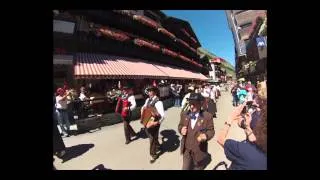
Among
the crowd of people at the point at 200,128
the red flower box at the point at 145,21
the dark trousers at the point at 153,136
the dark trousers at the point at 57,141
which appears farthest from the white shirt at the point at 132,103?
the red flower box at the point at 145,21

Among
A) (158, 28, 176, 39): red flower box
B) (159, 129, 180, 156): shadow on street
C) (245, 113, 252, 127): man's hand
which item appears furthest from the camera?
(158, 28, 176, 39): red flower box

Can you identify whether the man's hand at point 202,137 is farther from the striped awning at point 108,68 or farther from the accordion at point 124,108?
the striped awning at point 108,68

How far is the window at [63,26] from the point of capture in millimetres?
6359

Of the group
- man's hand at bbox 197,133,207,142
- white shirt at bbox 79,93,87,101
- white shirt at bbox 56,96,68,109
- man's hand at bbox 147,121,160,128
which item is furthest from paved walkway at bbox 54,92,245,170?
man's hand at bbox 197,133,207,142

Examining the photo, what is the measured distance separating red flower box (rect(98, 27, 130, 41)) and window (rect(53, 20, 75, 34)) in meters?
3.50

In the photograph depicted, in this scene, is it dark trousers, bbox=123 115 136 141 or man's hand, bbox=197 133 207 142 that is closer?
man's hand, bbox=197 133 207 142

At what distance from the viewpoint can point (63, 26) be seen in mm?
6668

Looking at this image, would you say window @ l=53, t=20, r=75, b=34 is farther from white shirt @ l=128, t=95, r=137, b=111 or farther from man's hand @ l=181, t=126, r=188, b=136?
man's hand @ l=181, t=126, r=188, b=136

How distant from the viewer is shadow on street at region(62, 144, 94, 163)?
238 inches

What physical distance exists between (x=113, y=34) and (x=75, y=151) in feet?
22.0

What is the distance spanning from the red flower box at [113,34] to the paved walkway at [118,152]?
16.5ft

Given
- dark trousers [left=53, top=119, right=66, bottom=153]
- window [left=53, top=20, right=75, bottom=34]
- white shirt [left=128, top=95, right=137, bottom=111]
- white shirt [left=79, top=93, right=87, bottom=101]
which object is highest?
window [left=53, top=20, right=75, bottom=34]
